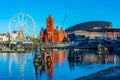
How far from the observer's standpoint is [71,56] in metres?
93.7

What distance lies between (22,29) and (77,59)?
103m

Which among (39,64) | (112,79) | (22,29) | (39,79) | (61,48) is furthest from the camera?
(22,29)

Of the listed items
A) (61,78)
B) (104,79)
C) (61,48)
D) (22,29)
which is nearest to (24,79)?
(61,78)

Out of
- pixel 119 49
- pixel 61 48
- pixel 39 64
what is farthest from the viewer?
pixel 61 48

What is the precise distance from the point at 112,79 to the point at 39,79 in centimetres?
1299

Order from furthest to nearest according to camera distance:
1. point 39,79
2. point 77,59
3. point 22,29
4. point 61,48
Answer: point 22,29 → point 61,48 → point 77,59 → point 39,79

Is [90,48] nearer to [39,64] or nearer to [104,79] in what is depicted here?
[39,64]

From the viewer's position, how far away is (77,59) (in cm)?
8975

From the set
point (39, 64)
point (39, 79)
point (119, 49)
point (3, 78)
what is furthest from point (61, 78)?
point (119, 49)

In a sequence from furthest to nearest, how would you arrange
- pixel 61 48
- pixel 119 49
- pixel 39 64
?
pixel 61 48, pixel 119 49, pixel 39 64

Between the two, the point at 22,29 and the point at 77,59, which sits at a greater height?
the point at 22,29

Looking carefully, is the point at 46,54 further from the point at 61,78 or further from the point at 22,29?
the point at 22,29

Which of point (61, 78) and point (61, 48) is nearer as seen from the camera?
point (61, 78)

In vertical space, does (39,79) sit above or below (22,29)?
below
